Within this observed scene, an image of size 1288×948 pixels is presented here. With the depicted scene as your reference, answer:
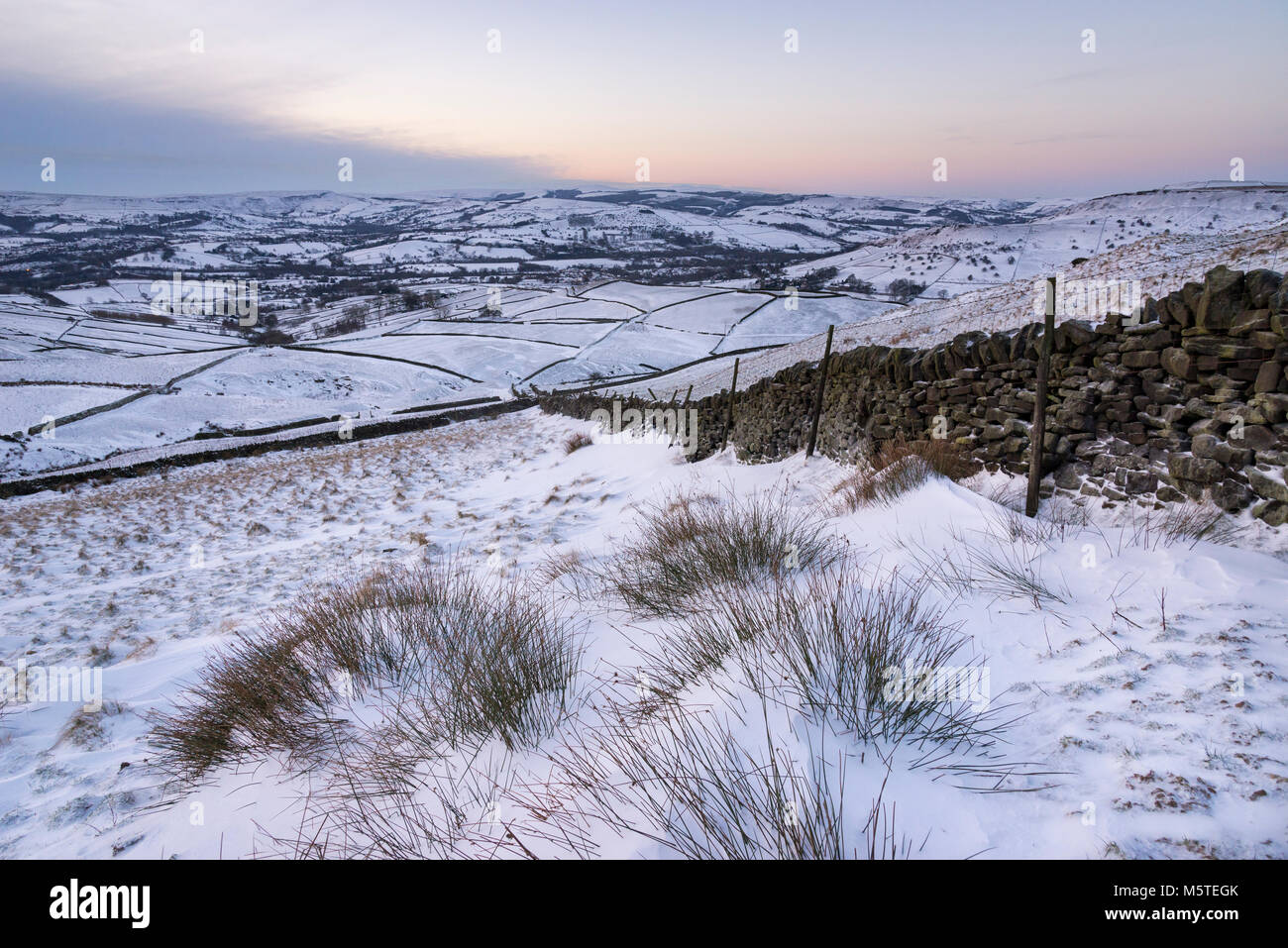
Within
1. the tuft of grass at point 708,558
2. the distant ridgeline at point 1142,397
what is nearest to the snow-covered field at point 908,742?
the tuft of grass at point 708,558

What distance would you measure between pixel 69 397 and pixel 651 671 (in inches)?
1728

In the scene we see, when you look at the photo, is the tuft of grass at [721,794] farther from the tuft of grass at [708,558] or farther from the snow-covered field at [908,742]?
the tuft of grass at [708,558]

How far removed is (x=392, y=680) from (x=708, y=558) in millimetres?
2246

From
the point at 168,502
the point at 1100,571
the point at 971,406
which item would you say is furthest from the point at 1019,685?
the point at 168,502

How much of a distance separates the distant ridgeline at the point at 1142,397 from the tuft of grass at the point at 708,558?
2636 mm

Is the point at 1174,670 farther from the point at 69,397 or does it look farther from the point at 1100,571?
the point at 69,397

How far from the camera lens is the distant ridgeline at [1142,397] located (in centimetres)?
415

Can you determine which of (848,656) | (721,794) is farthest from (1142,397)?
(721,794)

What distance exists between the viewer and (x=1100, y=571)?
359 centimetres

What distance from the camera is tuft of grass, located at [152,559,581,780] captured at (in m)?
2.93

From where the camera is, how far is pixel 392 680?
3588mm

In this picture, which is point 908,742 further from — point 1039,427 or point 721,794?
point 1039,427

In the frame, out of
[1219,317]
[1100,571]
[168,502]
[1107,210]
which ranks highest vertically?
[1107,210]
